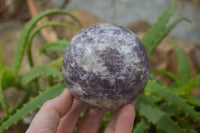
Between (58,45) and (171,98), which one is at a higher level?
(58,45)

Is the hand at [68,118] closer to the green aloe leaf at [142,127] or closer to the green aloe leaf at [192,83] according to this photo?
the green aloe leaf at [142,127]

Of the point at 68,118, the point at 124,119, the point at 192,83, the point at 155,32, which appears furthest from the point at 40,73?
the point at 192,83

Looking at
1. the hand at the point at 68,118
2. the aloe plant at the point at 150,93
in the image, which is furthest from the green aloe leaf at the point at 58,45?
the hand at the point at 68,118

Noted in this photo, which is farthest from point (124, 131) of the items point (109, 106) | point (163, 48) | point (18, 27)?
point (18, 27)

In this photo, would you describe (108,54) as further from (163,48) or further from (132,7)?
(132,7)

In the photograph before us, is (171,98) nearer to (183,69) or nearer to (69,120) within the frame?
(183,69)

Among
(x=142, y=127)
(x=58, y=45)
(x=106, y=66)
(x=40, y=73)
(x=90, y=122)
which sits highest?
(x=106, y=66)

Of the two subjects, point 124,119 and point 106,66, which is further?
point 124,119
